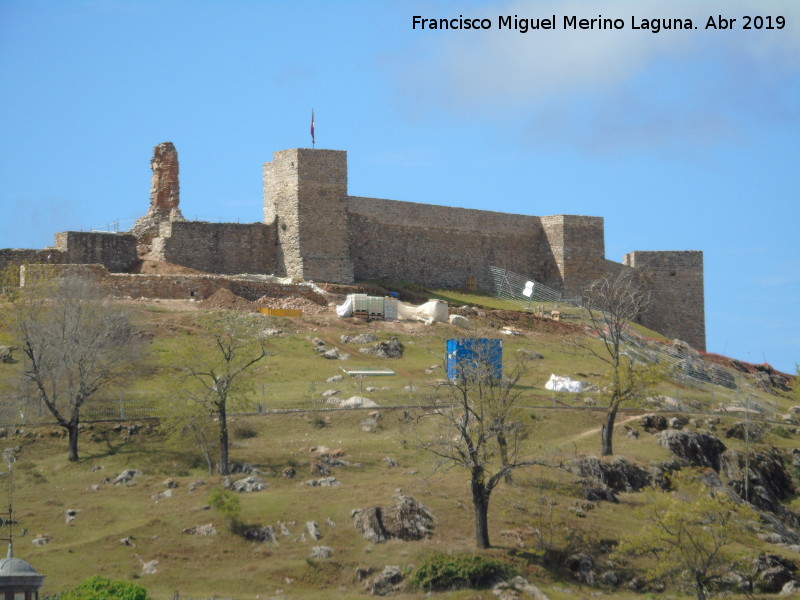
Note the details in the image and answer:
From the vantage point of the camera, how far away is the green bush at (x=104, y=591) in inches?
1170

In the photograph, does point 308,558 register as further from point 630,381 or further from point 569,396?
point 569,396

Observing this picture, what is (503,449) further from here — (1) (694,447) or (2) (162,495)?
(2) (162,495)

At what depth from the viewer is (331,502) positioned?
36.1m

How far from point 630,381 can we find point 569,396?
488 centimetres

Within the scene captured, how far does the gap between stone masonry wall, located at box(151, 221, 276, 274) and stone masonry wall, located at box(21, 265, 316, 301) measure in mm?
2997

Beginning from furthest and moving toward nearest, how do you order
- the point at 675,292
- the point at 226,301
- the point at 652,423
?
1. the point at 675,292
2. the point at 226,301
3. the point at 652,423

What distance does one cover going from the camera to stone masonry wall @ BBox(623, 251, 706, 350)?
72250 millimetres

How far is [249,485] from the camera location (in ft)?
122

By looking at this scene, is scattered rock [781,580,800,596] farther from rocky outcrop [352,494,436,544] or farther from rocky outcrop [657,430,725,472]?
rocky outcrop [352,494,436,544]

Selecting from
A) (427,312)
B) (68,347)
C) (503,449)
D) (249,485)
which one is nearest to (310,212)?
(427,312)

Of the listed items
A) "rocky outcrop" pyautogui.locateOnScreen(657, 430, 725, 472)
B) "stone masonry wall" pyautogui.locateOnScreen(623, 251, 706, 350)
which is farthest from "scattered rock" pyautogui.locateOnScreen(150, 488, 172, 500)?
"stone masonry wall" pyautogui.locateOnScreen(623, 251, 706, 350)

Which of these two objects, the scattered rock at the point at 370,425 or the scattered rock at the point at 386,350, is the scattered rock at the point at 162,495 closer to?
the scattered rock at the point at 370,425

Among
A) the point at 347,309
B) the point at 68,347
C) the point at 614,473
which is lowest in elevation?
the point at 614,473

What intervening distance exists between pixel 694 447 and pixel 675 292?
31.0 meters
